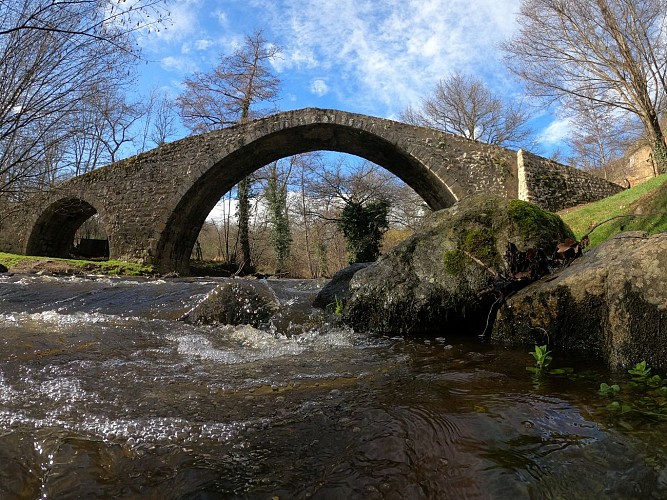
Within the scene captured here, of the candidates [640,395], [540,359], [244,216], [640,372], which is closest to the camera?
[640,395]

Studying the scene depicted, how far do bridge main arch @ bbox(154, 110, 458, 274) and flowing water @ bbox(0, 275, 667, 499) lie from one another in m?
12.2

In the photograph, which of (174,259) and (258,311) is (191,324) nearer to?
(258,311)

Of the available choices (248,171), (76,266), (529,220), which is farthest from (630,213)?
(76,266)

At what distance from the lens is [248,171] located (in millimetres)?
16828

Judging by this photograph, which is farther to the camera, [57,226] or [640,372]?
[57,226]

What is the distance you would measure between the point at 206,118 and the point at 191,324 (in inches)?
796

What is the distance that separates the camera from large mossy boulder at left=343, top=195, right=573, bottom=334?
370 cm

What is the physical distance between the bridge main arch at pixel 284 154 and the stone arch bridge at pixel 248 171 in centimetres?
4

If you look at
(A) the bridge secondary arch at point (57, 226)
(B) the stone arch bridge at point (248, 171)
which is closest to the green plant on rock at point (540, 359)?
(B) the stone arch bridge at point (248, 171)

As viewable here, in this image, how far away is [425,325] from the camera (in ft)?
12.3

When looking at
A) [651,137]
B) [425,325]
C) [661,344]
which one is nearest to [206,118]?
[651,137]

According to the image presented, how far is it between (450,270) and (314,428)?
252 cm

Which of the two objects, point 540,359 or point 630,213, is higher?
point 630,213

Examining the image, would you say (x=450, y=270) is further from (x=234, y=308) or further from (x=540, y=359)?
(x=234, y=308)
